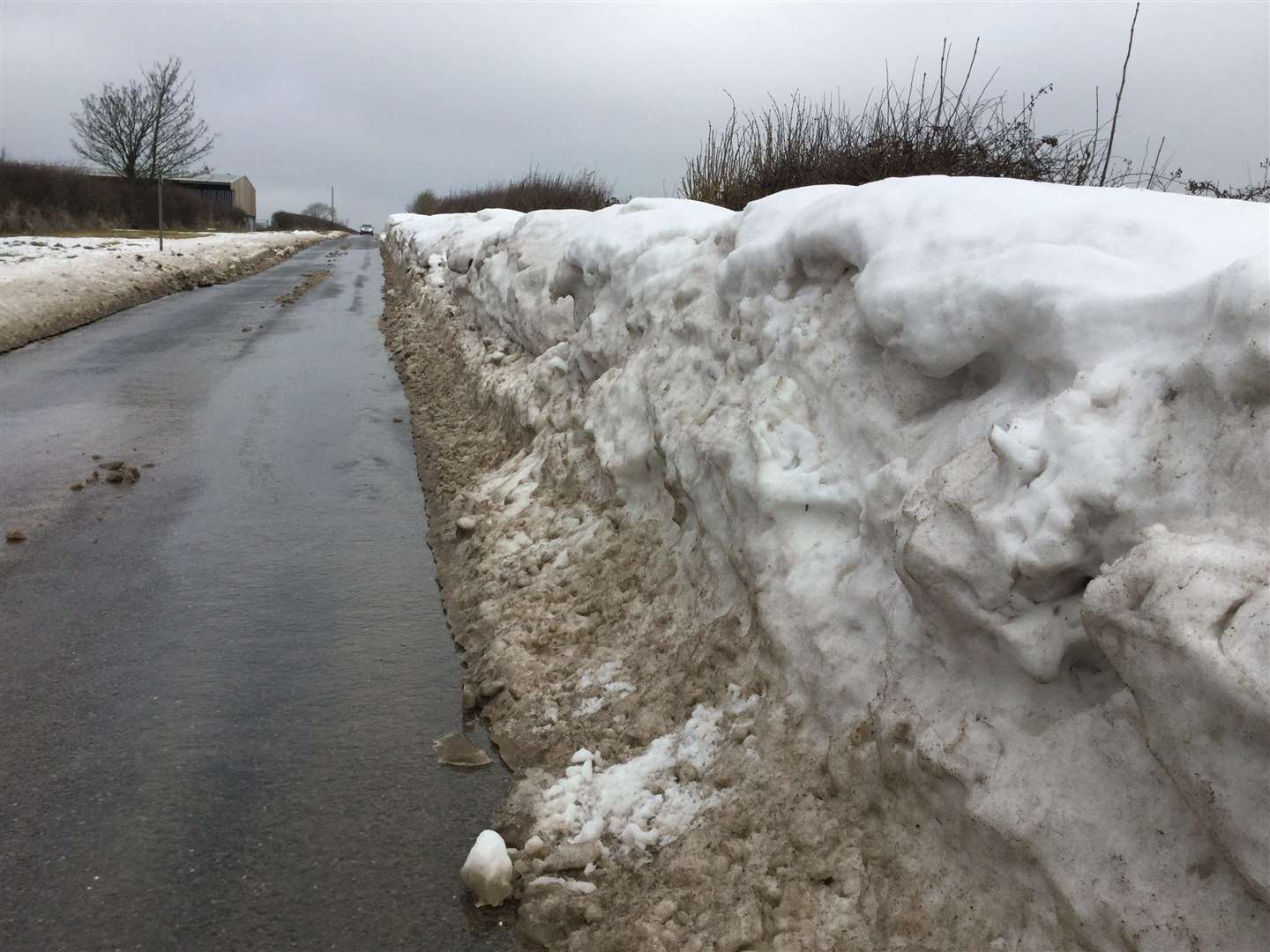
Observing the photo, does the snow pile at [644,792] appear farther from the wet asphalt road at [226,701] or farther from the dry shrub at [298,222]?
the dry shrub at [298,222]

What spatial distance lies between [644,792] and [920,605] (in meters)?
1.19

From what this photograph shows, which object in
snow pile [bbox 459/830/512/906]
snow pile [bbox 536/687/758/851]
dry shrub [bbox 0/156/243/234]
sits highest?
dry shrub [bbox 0/156/243/234]

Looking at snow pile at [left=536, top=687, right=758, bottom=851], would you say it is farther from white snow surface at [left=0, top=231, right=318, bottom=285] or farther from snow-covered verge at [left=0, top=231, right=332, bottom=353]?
white snow surface at [left=0, top=231, right=318, bottom=285]

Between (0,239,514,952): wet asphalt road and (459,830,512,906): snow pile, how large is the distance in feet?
0.18

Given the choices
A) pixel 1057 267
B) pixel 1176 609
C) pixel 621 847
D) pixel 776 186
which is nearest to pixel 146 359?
pixel 776 186

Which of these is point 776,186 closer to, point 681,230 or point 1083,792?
point 681,230

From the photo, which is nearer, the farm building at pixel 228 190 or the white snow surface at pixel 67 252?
the white snow surface at pixel 67 252

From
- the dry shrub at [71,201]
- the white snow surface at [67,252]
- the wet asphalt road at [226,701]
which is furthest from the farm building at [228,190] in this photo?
the wet asphalt road at [226,701]

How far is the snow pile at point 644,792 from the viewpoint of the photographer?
3072mm

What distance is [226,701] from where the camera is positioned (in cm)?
388

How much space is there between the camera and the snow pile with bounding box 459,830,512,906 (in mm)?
2918

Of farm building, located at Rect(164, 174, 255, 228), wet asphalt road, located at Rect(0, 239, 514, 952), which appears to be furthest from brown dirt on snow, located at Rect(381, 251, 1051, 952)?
farm building, located at Rect(164, 174, 255, 228)

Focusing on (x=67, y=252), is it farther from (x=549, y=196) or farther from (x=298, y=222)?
(x=298, y=222)

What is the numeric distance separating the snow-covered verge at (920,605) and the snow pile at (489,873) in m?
0.08
